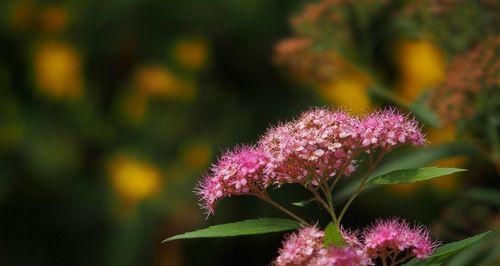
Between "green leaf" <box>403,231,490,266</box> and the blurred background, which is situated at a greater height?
the blurred background

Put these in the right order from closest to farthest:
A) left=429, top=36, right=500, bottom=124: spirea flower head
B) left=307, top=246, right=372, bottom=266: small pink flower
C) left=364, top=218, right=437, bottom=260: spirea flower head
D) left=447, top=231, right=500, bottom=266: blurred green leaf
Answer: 1. left=307, top=246, right=372, bottom=266: small pink flower
2. left=364, top=218, right=437, bottom=260: spirea flower head
3. left=447, top=231, right=500, bottom=266: blurred green leaf
4. left=429, top=36, right=500, bottom=124: spirea flower head

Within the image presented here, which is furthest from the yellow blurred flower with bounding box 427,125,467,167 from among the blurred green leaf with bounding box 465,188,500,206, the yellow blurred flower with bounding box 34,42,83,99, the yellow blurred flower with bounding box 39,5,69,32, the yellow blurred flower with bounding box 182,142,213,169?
the yellow blurred flower with bounding box 39,5,69,32

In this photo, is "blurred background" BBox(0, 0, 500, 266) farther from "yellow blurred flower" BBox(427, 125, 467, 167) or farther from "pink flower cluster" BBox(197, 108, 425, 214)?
"pink flower cluster" BBox(197, 108, 425, 214)

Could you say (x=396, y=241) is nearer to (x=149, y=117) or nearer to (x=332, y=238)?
(x=332, y=238)

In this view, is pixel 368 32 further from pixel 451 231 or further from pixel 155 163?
pixel 155 163

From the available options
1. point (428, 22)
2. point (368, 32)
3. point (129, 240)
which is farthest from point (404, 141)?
point (129, 240)

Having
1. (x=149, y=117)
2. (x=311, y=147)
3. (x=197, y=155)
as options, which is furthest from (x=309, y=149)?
(x=149, y=117)

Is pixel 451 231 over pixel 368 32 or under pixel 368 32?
under
